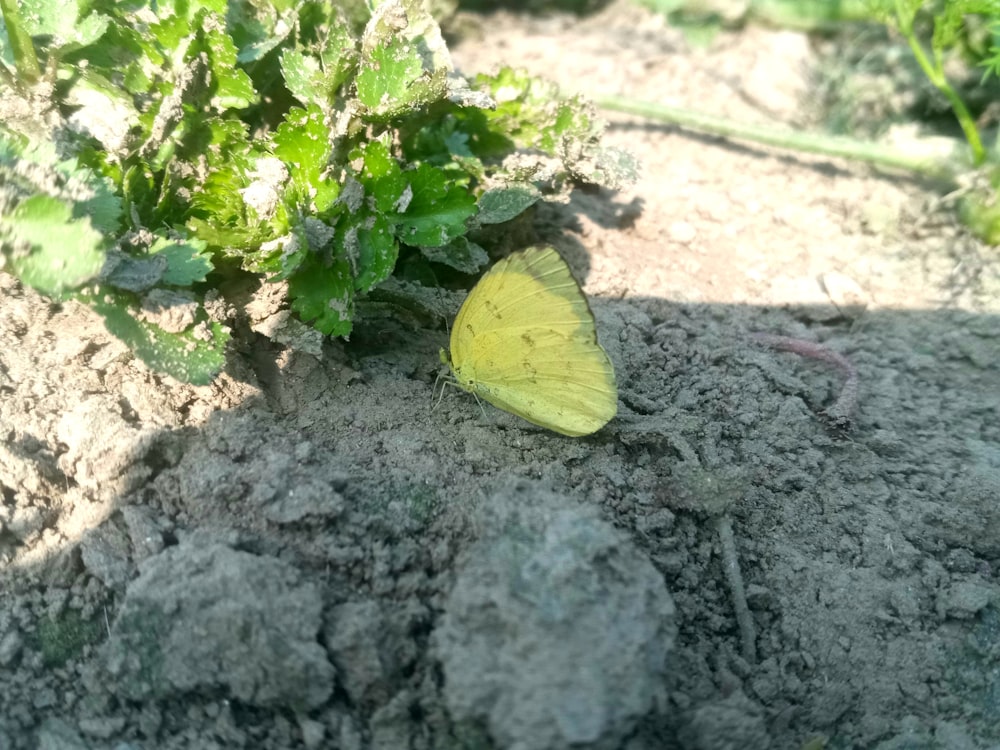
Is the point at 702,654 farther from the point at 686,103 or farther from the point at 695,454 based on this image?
the point at 686,103

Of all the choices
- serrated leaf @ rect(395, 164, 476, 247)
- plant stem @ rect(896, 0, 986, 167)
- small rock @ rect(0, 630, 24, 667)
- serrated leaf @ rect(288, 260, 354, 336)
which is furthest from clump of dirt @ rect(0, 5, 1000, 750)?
plant stem @ rect(896, 0, 986, 167)

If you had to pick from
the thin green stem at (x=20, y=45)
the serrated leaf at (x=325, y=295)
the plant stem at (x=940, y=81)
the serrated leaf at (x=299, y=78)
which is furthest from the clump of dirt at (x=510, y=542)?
the plant stem at (x=940, y=81)

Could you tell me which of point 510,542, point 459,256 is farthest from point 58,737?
point 459,256

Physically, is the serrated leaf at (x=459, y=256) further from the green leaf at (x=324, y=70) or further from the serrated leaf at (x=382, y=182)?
the green leaf at (x=324, y=70)

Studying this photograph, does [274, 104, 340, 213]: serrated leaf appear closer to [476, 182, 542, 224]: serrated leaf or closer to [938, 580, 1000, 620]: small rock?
[476, 182, 542, 224]: serrated leaf

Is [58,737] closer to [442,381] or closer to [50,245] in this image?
[50,245]
